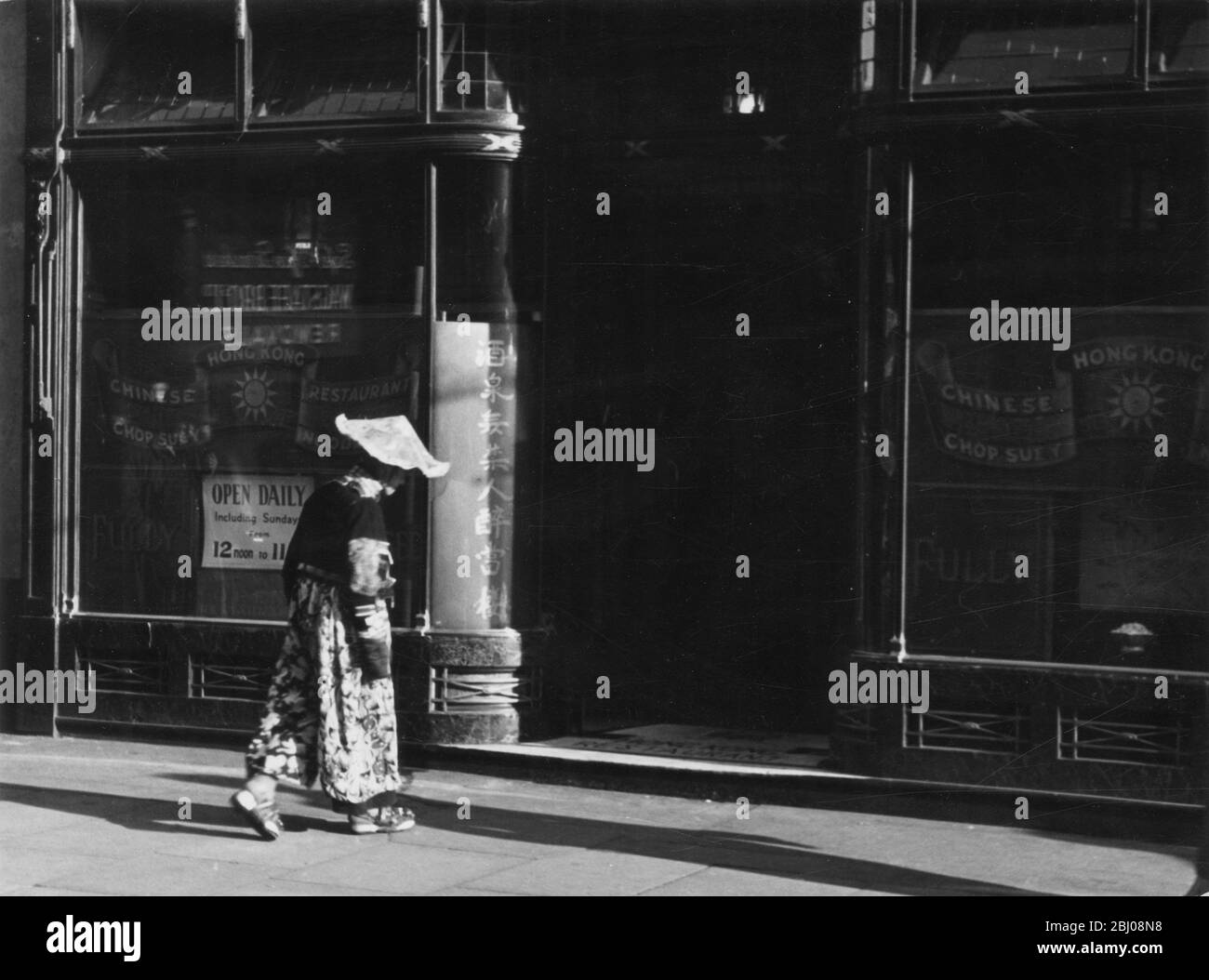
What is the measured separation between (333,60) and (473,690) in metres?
3.68

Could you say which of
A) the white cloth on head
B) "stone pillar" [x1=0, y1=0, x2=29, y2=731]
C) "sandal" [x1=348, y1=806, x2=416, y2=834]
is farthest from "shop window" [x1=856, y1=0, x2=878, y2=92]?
"stone pillar" [x1=0, y1=0, x2=29, y2=731]

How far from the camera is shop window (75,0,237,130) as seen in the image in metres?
10.4

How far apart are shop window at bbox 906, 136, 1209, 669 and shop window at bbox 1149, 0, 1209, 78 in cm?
37

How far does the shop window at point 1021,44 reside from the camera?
8711mm

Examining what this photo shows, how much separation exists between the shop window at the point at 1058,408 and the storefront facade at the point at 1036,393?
0.4 inches

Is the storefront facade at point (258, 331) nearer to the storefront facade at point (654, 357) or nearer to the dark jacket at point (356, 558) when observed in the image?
the storefront facade at point (654, 357)

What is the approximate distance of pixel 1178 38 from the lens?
8539 millimetres

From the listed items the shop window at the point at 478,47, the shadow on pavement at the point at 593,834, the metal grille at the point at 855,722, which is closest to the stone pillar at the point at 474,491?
the shop window at the point at 478,47

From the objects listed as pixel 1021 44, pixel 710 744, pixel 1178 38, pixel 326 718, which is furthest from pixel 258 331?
pixel 1178 38

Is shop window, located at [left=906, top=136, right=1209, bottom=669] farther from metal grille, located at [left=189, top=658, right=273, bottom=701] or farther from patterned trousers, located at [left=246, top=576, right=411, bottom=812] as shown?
metal grille, located at [left=189, top=658, right=273, bottom=701]
